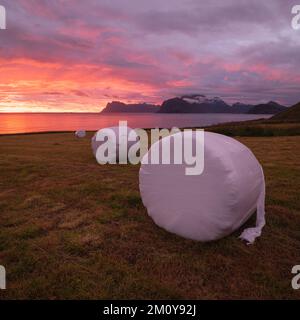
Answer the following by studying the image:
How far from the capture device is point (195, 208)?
5098 millimetres

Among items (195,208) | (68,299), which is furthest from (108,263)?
(195,208)

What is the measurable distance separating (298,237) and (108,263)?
13.0ft

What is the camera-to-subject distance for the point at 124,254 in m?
5.08

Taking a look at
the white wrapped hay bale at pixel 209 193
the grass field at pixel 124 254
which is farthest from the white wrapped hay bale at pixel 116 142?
the white wrapped hay bale at pixel 209 193

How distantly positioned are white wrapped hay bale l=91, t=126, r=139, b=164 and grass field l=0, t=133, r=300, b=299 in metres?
Answer: 5.17

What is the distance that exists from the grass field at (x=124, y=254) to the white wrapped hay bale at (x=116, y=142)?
17.0 feet

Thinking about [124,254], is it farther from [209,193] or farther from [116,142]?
[116,142]

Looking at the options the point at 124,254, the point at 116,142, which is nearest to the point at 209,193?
the point at 124,254

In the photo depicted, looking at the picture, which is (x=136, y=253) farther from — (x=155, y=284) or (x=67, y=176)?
(x=67, y=176)

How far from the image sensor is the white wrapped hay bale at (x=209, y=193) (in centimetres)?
488

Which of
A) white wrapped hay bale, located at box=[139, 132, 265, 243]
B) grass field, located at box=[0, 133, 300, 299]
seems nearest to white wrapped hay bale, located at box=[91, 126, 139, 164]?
grass field, located at box=[0, 133, 300, 299]

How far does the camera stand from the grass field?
4113mm

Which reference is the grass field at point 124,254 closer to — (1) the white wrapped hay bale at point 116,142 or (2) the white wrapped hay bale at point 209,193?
(2) the white wrapped hay bale at point 209,193

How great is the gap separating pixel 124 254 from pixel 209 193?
1.95m
